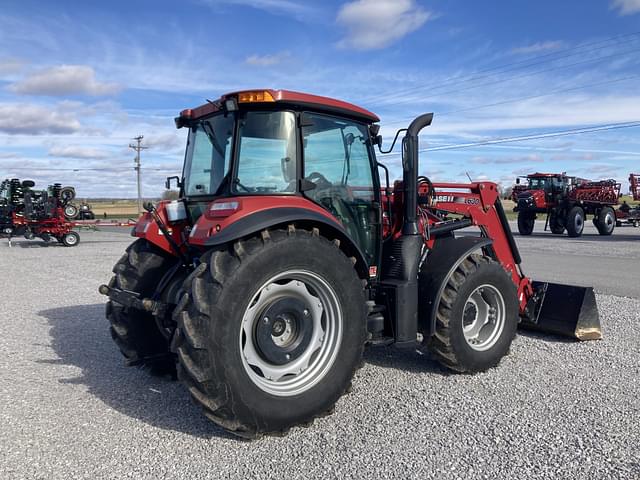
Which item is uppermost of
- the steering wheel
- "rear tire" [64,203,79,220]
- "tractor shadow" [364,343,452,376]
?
the steering wheel

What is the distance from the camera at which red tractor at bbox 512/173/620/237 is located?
80.9ft

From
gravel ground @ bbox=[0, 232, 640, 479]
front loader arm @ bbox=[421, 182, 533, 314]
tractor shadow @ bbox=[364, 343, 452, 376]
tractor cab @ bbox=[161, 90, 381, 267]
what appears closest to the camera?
gravel ground @ bbox=[0, 232, 640, 479]

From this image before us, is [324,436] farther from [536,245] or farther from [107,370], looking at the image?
[536,245]

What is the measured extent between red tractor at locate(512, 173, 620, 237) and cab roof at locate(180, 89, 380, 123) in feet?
71.6

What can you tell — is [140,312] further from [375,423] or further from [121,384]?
[375,423]

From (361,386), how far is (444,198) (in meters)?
2.17

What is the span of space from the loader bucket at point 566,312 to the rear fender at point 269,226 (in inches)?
114

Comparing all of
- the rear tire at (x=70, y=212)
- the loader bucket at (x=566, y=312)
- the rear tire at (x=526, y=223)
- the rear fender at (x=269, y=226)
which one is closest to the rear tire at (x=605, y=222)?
the rear tire at (x=526, y=223)

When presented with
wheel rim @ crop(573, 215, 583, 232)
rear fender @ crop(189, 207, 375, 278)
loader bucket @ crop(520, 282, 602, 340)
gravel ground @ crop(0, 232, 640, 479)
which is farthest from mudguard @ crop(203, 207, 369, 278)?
wheel rim @ crop(573, 215, 583, 232)

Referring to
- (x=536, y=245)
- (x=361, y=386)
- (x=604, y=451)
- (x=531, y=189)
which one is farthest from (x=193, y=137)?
(x=531, y=189)

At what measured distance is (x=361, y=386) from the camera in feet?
14.5

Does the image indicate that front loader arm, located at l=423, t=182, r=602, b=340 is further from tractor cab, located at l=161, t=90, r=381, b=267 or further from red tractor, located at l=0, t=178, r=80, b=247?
red tractor, located at l=0, t=178, r=80, b=247

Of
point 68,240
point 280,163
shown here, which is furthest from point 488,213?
point 68,240

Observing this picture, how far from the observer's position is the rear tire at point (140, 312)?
455 cm
